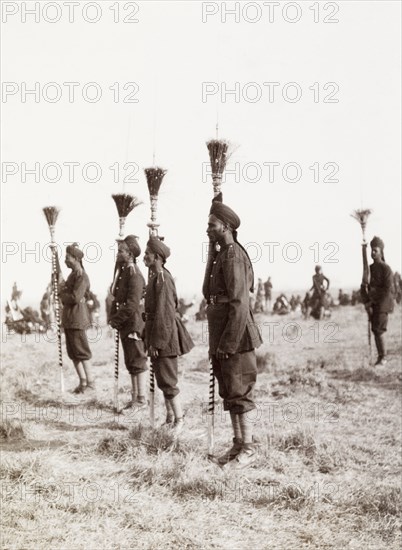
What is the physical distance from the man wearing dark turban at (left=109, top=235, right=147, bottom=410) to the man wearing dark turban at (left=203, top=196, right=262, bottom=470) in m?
2.62

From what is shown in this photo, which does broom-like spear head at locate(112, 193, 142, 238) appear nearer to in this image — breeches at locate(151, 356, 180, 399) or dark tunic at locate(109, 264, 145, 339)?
dark tunic at locate(109, 264, 145, 339)

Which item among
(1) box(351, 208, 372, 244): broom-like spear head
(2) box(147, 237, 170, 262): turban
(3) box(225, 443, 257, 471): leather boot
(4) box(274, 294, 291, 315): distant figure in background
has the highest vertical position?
(1) box(351, 208, 372, 244): broom-like spear head

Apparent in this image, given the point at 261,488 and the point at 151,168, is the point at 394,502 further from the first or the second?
the point at 151,168

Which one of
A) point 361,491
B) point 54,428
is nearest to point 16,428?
point 54,428

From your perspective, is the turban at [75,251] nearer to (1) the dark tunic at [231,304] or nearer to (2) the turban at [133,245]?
(2) the turban at [133,245]

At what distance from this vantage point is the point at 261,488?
5.38 metres

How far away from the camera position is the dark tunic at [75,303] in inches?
361

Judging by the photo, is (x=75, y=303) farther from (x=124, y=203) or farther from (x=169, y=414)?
(x=169, y=414)

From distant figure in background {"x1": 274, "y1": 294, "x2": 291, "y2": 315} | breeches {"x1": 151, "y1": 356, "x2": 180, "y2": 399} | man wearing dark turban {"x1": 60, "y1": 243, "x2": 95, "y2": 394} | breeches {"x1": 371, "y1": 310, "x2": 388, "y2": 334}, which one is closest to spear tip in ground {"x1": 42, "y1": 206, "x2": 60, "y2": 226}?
man wearing dark turban {"x1": 60, "y1": 243, "x2": 95, "y2": 394}

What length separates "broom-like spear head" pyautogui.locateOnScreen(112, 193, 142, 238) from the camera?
28.4ft

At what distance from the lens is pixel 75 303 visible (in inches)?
362

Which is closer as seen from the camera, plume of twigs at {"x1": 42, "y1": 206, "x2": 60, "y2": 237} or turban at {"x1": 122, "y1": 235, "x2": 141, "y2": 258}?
turban at {"x1": 122, "y1": 235, "x2": 141, "y2": 258}

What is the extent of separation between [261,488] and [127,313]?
3.45m

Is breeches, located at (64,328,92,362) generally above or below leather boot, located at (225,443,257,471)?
above
